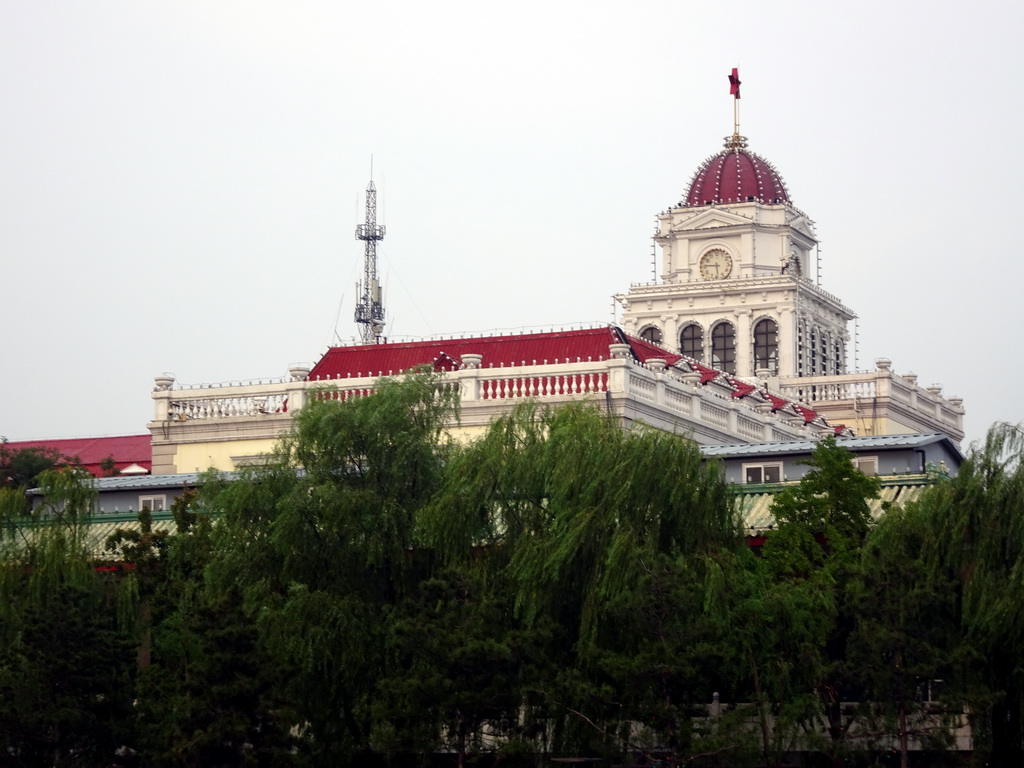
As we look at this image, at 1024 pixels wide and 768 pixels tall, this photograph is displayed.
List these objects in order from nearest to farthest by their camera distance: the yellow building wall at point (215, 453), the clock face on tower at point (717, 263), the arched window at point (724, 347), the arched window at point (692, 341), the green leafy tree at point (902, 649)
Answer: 1. the green leafy tree at point (902, 649)
2. the yellow building wall at point (215, 453)
3. the arched window at point (724, 347)
4. the arched window at point (692, 341)
5. the clock face on tower at point (717, 263)

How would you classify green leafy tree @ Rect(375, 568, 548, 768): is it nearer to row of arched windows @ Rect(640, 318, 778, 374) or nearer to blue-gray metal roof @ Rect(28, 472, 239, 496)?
blue-gray metal roof @ Rect(28, 472, 239, 496)

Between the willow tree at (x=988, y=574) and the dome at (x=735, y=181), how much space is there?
2998 inches

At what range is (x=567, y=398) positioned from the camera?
254 feet

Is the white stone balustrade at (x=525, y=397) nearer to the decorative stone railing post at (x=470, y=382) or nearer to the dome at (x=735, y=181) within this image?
the decorative stone railing post at (x=470, y=382)

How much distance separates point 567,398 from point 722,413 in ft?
32.2

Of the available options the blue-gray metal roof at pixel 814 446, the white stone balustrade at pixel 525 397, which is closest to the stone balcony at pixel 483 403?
the white stone balustrade at pixel 525 397

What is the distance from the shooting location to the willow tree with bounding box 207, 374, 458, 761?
2261 inches

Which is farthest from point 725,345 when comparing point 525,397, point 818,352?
point 525,397

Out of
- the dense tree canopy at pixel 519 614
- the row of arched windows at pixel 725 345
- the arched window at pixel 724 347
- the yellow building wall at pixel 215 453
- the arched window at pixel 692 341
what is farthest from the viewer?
the arched window at pixel 692 341

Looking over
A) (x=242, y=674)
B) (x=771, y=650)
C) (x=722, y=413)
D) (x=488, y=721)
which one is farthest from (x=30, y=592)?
(x=722, y=413)

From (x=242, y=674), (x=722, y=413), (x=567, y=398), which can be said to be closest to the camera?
(x=242, y=674)

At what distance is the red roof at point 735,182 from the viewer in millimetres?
132000

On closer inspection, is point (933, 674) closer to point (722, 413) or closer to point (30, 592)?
point (30, 592)

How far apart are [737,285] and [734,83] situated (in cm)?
1583
